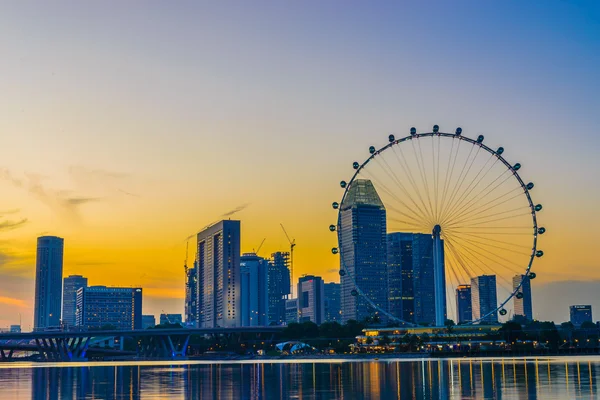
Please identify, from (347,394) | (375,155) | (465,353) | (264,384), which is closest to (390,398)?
(347,394)

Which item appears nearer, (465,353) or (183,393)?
(183,393)

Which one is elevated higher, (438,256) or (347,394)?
(438,256)

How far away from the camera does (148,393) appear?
69.7 metres

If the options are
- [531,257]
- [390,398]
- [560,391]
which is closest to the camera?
[390,398]

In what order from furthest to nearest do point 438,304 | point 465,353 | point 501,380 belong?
point 465,353 → point 438,304 → point 501,380

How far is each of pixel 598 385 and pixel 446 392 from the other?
48.4 ft

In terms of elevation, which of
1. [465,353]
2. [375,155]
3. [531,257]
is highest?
[375,155]

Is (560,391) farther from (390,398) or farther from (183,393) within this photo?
(183,393)

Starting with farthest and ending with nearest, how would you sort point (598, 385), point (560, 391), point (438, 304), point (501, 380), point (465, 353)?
point (465, 353)
point (438, 304)
point (501, 380)
point (598, 385)
point (560, 391)

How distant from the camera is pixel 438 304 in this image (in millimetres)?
162250

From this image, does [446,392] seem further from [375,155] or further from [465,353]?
[465,353]

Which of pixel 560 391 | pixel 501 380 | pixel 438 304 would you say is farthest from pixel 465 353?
pixel 560 391

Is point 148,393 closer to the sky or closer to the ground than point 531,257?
closer to the ground

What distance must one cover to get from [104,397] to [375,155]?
91420 millimetres
